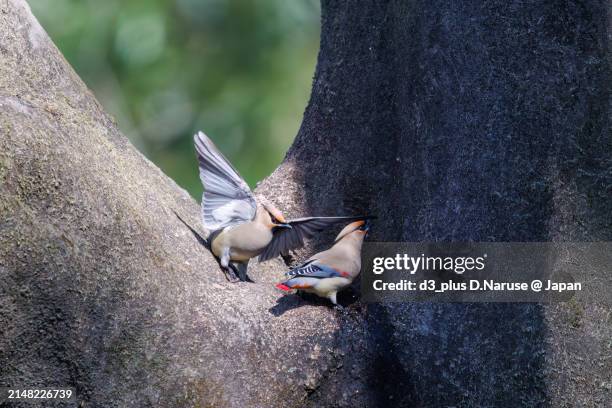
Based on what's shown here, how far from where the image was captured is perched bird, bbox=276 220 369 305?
153 inches

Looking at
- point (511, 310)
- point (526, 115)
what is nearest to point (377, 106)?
point (526, 115)

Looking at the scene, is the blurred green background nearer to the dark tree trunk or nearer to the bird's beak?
the bird's beak

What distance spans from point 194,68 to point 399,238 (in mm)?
13046

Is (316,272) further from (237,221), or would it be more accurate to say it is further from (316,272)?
(237,221)

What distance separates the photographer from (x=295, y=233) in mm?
4238

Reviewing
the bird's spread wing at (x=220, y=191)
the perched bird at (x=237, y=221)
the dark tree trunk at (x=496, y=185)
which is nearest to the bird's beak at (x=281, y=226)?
the perched bird at (x=237, y=221)

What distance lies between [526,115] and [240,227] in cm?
129

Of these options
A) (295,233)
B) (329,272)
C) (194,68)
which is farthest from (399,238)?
(194,68)

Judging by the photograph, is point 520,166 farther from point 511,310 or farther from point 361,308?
point 361,308

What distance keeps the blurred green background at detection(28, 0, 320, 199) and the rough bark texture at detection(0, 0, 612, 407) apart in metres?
10.7

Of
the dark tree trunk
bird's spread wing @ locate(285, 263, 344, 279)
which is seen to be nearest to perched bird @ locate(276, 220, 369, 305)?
bird's spread wing @ locate(285, 263, 344, 279)

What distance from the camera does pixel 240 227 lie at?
13.4 ft

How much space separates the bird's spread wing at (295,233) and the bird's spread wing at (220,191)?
16 cm

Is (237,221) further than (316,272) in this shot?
Yes
